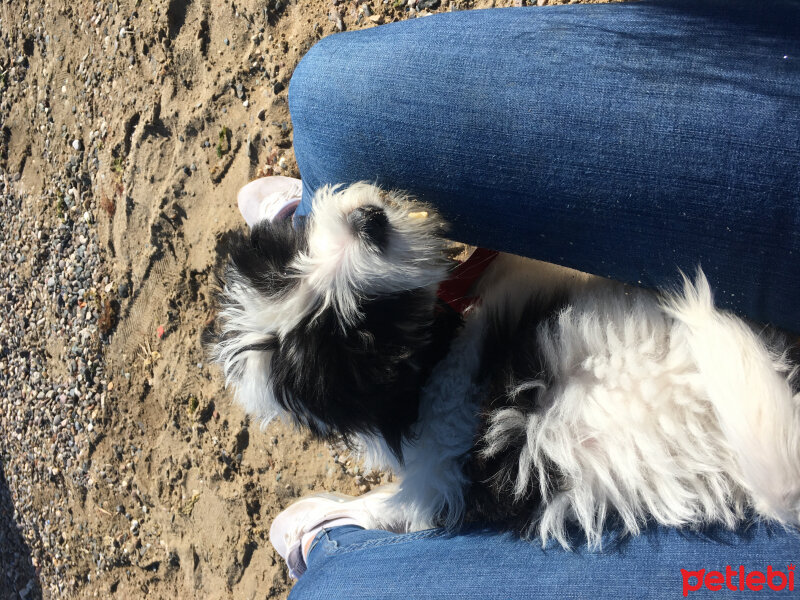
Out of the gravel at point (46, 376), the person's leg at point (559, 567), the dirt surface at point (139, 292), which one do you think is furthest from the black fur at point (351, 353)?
the gravel at point (46, 376)

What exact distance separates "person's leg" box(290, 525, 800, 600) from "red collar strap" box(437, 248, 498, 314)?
556 millimetres

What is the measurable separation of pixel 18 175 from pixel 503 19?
3.48 metres

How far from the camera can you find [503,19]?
1.21 m

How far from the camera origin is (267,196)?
2.27m

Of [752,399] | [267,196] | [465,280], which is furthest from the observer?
[267,196]

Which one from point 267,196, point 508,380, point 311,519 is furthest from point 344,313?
point 267,196

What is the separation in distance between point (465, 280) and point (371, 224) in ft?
1.41

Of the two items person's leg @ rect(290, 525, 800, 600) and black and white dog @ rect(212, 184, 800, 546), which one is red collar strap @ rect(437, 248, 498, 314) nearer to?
black and white dog @ rect(212, 184, 800, 546)

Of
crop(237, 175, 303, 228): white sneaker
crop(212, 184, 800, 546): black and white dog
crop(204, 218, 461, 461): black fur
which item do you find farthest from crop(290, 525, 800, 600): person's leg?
crop(237, 175, 303, 228): white sneaker

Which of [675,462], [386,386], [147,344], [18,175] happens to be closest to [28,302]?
[18,175]

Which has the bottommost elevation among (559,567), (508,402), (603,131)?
(559,567)

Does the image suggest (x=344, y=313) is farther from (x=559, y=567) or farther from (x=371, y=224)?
(x=559, y=567)

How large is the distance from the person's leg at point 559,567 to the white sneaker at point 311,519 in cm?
39

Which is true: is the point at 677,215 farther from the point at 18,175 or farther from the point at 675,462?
the point at 18,175
